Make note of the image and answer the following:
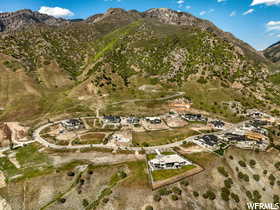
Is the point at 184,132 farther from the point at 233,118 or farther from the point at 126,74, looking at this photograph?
the point at 126,74

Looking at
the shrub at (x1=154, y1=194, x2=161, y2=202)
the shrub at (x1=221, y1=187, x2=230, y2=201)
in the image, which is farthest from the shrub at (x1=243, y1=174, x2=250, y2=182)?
the shrub at (x1=154, y1=194, x2=161, y2=202)

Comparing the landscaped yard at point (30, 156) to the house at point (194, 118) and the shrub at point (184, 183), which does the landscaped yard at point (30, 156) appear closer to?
the shrub at point (184, 183)

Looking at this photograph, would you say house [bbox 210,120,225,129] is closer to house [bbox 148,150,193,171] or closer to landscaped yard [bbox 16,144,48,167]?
house [bbox 148,150,193,171]

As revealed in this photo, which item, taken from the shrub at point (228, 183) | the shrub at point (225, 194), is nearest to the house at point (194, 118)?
the shrub at point (228, 183)

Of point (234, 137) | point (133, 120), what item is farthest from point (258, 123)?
point (133, 120)

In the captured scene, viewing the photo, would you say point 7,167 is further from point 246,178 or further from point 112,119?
point 246,178
